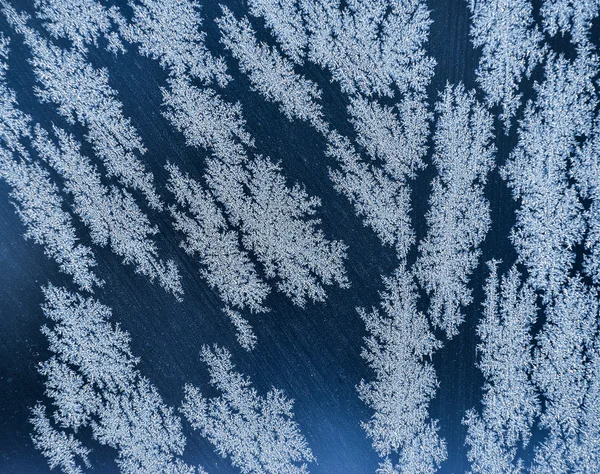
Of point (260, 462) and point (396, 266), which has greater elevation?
point (396, 266)

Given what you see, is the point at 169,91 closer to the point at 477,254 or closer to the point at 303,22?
the point at 303,22

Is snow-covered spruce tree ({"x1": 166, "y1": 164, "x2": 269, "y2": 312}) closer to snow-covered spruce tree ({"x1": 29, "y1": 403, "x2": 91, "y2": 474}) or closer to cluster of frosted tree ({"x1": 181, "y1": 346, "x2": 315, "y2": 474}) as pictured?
cluster of frosted tree ({"x1": 181, "y1": 346, "x2": 315, "y2": 474})

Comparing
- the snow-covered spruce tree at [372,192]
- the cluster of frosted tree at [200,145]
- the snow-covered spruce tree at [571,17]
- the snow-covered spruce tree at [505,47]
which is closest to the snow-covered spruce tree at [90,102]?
the cluster of frosted tree at [200,145]

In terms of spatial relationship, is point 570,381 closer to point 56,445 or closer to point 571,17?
point 571,17

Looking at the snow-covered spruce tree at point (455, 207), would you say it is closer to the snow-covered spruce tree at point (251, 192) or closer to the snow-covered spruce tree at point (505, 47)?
the snow-covered spruce tree at point (505, 47)

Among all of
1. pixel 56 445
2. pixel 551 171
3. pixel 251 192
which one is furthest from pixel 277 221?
pixel 56 445

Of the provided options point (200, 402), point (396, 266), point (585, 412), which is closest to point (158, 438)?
point (200, 402)
